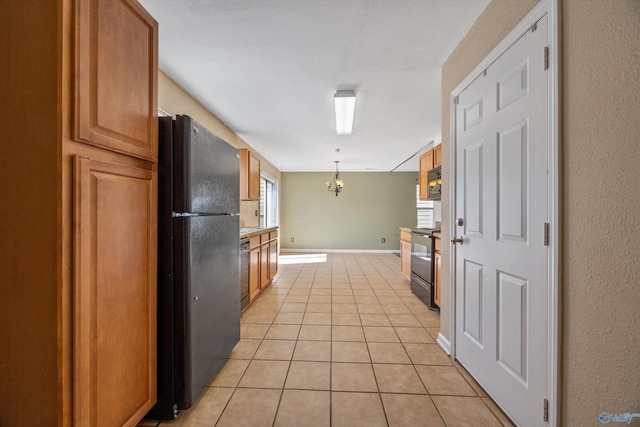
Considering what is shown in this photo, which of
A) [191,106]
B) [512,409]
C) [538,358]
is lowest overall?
[512,409]

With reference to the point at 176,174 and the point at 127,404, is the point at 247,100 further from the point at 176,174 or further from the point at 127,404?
the point at 127,404

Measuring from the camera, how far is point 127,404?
3.88 ft

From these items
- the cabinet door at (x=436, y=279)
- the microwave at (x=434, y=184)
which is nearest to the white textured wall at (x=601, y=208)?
the cabinet door at (x=436, y=279)

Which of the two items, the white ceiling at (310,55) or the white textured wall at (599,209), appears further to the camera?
the white ceiling at (310,55)

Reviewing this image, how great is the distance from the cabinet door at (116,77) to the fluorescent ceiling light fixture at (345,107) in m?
1.87

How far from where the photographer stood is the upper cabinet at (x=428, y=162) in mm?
3694

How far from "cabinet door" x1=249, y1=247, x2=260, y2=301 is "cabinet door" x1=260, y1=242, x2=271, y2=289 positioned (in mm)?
133

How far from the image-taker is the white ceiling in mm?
1708

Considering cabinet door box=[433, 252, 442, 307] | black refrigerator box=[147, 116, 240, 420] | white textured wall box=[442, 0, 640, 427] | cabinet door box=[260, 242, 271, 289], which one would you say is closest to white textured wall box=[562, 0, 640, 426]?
white textured wall box=[442, 0, 640, 427]

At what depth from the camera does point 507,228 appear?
144 cm

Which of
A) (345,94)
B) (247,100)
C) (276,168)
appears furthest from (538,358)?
(276,168)

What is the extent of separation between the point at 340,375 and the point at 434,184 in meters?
2.80

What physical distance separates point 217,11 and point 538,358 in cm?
268
